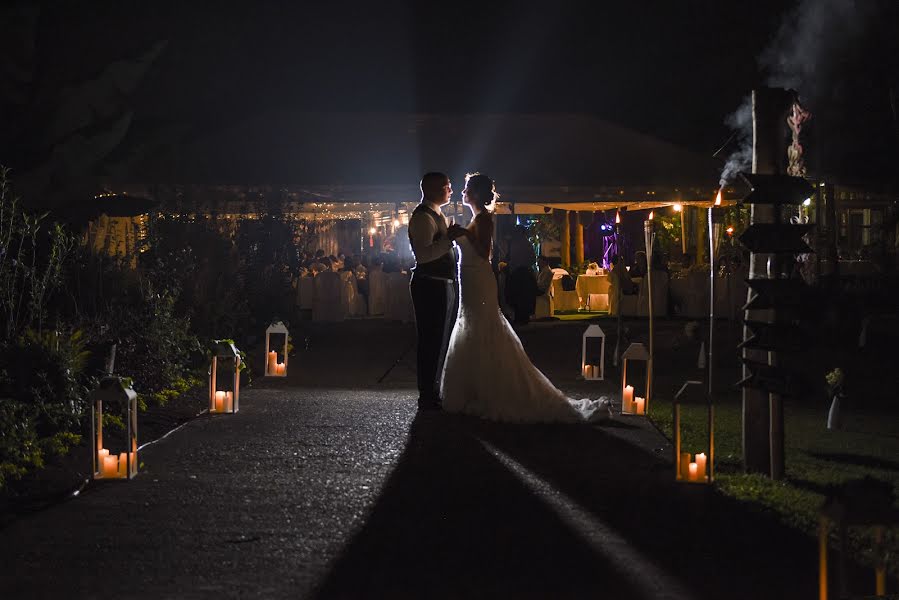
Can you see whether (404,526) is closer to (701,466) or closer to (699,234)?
(701,466)

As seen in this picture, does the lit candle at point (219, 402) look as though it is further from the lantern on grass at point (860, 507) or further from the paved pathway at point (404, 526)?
the lantern on grass at point (860, 507)

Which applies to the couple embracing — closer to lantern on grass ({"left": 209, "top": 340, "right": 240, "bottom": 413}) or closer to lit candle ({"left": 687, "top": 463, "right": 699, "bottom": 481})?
lantern on grass ({"left": 209, "top": 340, "right": 240, "bottom": 413})

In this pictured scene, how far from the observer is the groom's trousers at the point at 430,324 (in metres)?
10.2

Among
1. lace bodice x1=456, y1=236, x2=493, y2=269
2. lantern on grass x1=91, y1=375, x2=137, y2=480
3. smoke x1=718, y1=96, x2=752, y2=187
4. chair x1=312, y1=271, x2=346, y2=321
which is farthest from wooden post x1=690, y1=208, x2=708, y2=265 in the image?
lantern on grass x1=91, y1=375, x2=137, y2=480

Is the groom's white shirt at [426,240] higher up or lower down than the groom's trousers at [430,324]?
higher up

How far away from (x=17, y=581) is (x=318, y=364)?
10.3 meters

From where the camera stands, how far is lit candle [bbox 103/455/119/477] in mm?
7035

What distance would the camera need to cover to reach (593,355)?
1562 cm

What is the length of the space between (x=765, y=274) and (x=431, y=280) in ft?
12.0

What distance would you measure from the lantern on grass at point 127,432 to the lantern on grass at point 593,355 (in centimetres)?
563

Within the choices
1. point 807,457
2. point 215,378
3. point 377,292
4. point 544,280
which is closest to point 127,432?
point 215,378

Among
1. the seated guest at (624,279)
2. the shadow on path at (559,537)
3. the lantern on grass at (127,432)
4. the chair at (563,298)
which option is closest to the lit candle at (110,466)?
the lantern on grass at (127,432)

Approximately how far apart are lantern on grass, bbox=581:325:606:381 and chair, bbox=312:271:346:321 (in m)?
8.69

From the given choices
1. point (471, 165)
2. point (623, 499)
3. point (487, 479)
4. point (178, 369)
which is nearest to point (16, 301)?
point (178, 369)
